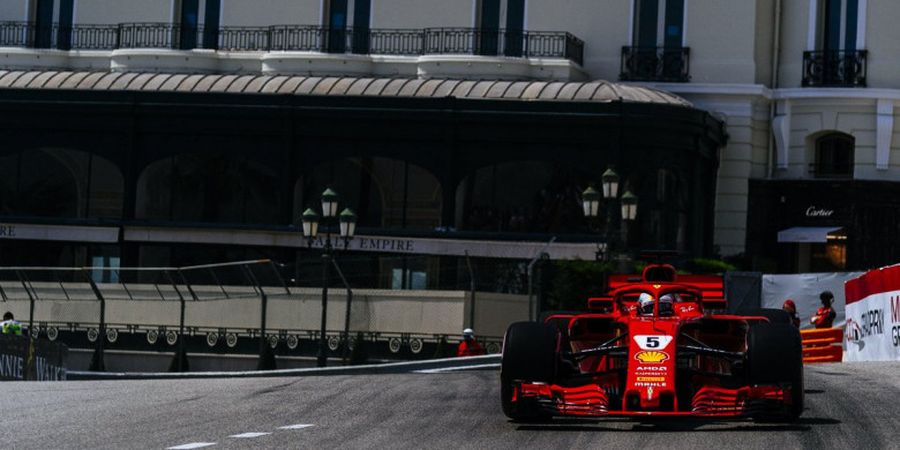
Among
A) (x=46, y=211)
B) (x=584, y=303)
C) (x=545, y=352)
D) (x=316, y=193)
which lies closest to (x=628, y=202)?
(x=584, y=303)

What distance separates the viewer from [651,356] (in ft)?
53.3

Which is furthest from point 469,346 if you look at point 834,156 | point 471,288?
point 834,156

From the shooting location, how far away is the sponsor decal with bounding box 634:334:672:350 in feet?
53.5

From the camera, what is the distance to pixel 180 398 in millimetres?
20891

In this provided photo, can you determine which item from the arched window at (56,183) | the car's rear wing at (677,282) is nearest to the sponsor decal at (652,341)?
the car's rear wing at (677,282)

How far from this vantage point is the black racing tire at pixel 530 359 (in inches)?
654

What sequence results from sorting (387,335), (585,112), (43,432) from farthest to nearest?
(585,112) < (387,335) < (43,432)

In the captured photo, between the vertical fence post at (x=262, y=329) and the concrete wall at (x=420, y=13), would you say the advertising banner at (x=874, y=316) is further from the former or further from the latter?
the concrete wall at (x=420, y=13)

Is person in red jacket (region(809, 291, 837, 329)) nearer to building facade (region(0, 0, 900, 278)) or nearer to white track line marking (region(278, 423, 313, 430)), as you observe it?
building facade (region(0, 0, 900, 278))

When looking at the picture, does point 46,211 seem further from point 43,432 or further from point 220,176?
point 43,432

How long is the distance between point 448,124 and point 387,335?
889 cm

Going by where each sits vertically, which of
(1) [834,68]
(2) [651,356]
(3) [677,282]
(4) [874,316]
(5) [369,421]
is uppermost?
(1) [834,68]

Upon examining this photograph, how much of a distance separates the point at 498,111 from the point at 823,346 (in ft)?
47.0

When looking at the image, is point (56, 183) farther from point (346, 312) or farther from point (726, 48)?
point (726, 48)
